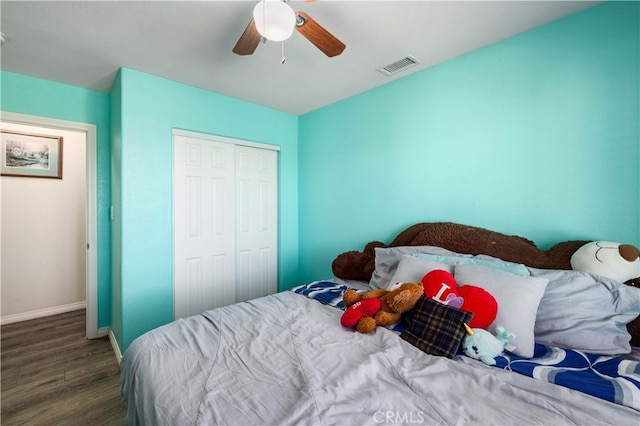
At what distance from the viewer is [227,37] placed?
180 cm

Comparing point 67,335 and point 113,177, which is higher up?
point 113,177

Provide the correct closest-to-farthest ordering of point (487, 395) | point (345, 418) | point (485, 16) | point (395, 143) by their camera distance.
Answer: point (345, 418) → point (487, 395) → point (485, 16) → point (395, 143)

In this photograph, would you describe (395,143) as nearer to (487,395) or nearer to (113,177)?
(487,395)

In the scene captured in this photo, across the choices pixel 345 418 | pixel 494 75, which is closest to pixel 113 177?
pixel 345 418

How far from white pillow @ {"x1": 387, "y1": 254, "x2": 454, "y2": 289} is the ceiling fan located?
4.36ft

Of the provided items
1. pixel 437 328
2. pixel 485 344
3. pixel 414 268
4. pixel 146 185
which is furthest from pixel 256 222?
pixel 485 344

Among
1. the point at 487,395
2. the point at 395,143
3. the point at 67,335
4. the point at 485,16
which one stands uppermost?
the point at 485,16

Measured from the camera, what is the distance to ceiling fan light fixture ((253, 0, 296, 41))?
1167 millimetres

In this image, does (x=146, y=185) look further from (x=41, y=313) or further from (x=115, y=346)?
(x=41, y=313)

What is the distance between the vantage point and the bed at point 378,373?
2.70ft

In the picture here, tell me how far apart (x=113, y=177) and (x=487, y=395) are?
3.08 metres

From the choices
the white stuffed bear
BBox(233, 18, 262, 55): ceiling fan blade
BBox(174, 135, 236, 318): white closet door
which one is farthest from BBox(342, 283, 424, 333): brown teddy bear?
BBox(174, 135, 236, 318): white closet door

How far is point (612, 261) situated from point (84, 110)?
3.99 m

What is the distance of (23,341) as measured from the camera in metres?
2.53
